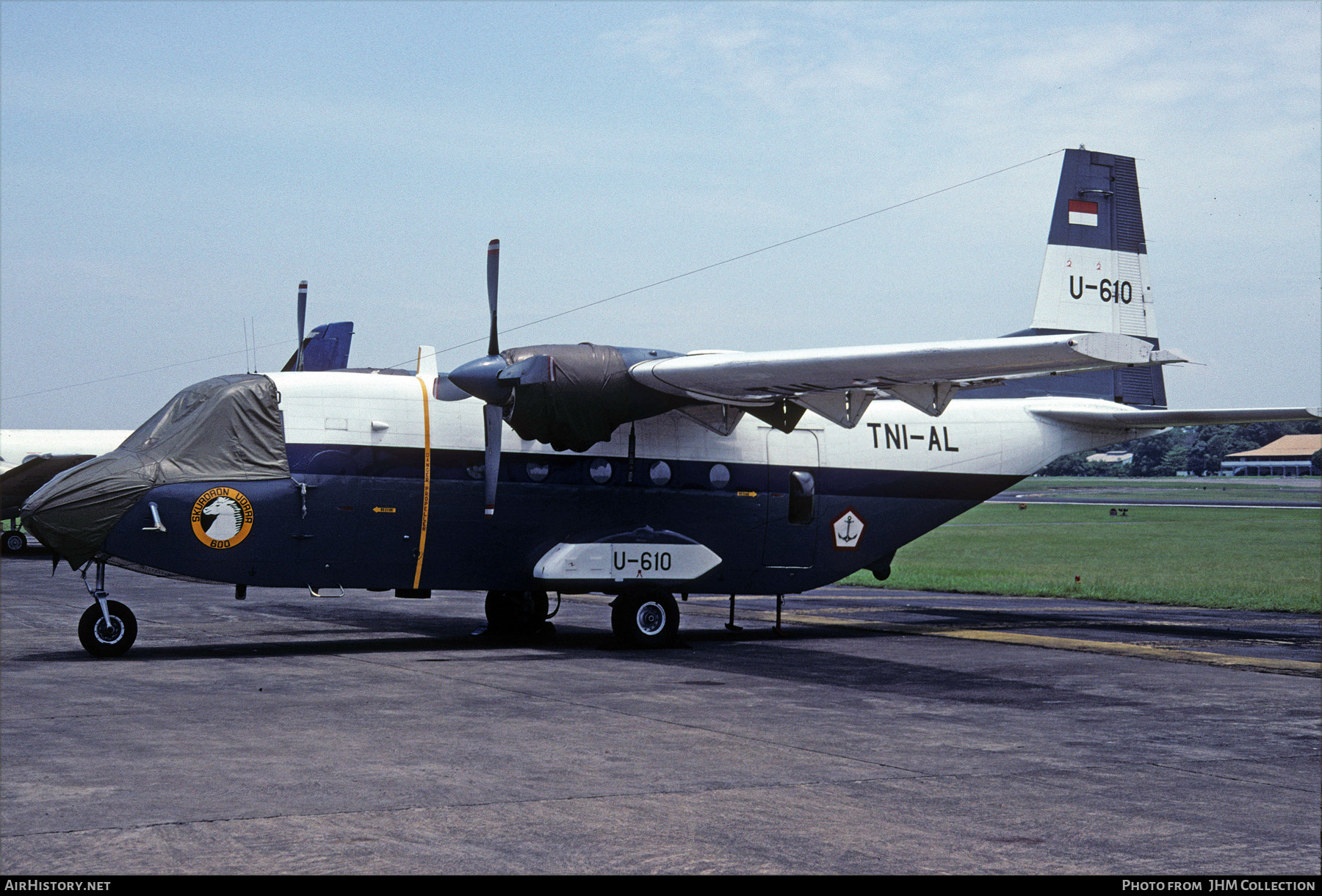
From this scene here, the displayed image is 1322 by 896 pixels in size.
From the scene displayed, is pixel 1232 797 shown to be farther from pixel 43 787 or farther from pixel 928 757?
pixel 43 787

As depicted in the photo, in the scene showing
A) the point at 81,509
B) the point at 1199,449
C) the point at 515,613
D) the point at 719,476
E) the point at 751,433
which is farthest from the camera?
the point at 1199,449

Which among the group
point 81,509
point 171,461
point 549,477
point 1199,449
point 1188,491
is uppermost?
point 1199,449

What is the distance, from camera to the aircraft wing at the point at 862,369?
559 inches

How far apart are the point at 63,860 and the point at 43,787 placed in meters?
2.05

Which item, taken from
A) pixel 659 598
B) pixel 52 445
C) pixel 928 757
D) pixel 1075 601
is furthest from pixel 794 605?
pixel 52 445

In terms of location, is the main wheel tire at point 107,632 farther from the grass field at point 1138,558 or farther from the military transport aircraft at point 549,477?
the grass field at point 1138,558

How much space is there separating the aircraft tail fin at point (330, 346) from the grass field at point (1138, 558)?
51.7 ft

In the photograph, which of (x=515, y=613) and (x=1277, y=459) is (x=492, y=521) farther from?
(x=1277, y=459)

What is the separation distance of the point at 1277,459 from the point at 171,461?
176400 millimetres

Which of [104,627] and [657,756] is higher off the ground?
[104,627]

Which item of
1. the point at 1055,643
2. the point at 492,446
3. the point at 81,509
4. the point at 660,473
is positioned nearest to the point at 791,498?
the point at 660,473

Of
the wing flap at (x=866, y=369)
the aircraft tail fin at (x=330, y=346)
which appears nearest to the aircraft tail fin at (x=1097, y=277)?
the wing flap at (x=866, y=369)

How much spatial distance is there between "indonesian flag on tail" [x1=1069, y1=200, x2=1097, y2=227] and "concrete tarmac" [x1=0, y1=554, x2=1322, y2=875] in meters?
8.05

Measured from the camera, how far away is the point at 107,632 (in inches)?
628
